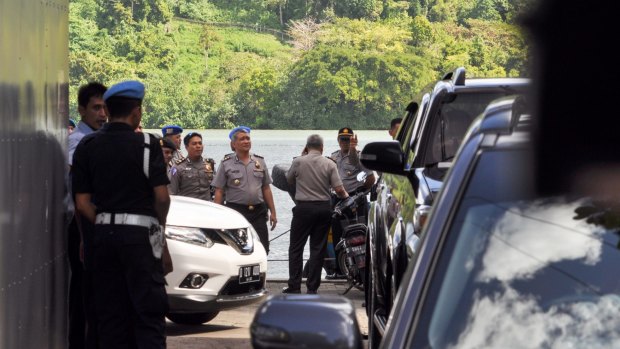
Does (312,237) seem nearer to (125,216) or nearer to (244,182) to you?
(244,182)

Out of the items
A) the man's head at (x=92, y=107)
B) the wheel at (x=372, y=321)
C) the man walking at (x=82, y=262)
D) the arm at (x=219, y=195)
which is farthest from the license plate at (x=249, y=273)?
the arm at (x=219, y=195)

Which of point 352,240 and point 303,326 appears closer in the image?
point 303,326

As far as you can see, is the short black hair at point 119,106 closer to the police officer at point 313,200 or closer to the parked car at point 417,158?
the parked car at point 417,158

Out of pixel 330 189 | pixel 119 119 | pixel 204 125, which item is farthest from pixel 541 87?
pixel 204 125

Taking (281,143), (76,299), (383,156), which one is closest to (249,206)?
(76,299)

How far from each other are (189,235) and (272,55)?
71.3 metres

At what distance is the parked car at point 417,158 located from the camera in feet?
24.0

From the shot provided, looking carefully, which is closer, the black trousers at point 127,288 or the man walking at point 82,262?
the black trousers at point 127,288

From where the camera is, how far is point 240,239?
11500 millimetres

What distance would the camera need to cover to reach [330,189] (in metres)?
16.7

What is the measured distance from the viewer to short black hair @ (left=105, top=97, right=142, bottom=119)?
7273mm

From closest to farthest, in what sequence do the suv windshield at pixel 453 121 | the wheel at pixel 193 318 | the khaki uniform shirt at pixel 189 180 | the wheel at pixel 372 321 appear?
the suv windshield at pixel 453 121
the wheel at pixel 372 321
the wheel at pixel 193 318
the khaki uniform shirt at pixel 189 180

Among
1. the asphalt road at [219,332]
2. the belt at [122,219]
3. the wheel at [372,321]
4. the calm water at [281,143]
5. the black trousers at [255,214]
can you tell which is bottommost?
the calm water at [281,143]

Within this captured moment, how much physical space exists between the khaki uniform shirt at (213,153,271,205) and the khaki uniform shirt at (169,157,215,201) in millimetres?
238
